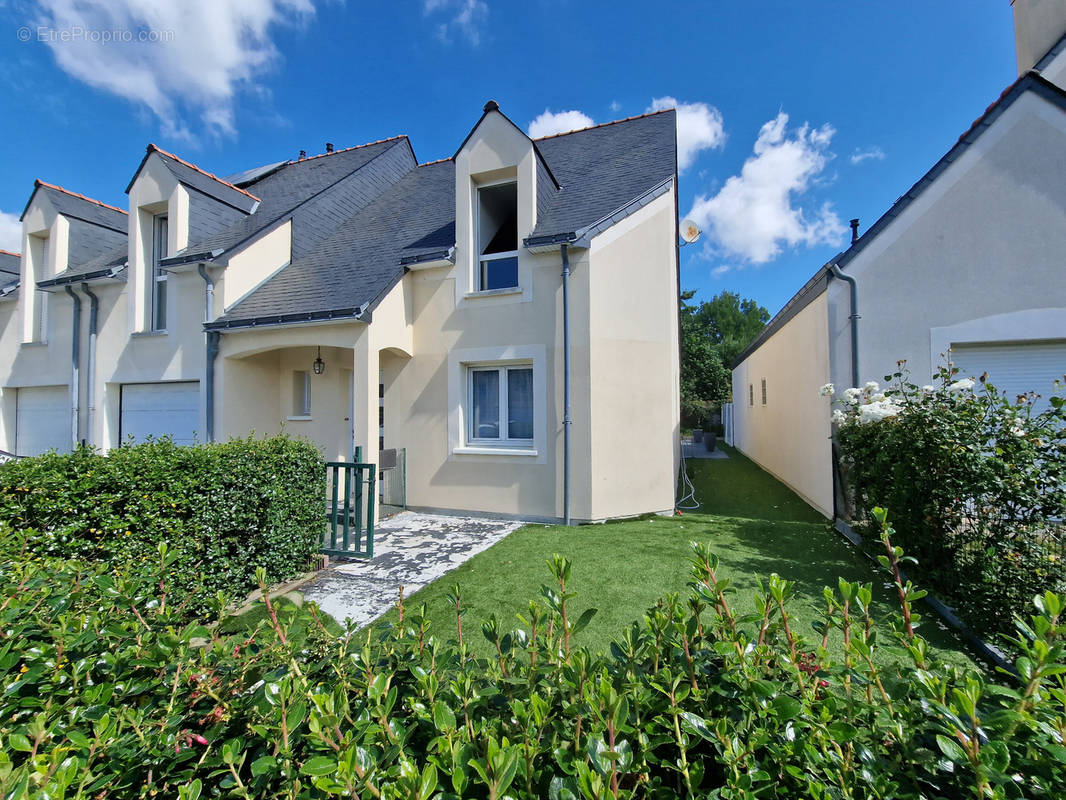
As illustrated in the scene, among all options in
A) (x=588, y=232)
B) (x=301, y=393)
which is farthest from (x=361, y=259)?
(x=588, y=232)

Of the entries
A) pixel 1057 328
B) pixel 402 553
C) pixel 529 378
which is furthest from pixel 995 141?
pixel 402 553

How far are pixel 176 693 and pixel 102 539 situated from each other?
13.0 feet

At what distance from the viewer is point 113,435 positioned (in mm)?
11320

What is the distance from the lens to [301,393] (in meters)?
10.9

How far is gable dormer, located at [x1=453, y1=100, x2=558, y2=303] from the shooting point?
887 centimetres

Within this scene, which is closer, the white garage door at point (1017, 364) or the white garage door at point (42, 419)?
the white garage door at point (1017, 364)

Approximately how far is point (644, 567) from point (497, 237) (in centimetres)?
752

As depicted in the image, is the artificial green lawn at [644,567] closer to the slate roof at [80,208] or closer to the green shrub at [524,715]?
the green shrub at [524,715]

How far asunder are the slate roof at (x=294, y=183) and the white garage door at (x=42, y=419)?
678 centimetres

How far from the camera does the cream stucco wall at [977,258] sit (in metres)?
7.01

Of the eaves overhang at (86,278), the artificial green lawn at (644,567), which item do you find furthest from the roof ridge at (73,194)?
the artificial green lawn at (644,567)

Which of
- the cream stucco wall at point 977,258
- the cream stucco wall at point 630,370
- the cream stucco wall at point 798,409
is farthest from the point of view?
the cream stucco wall at point 798,409

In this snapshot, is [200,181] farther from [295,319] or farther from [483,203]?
[483,203]

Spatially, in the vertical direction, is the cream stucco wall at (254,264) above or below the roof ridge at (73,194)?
below
